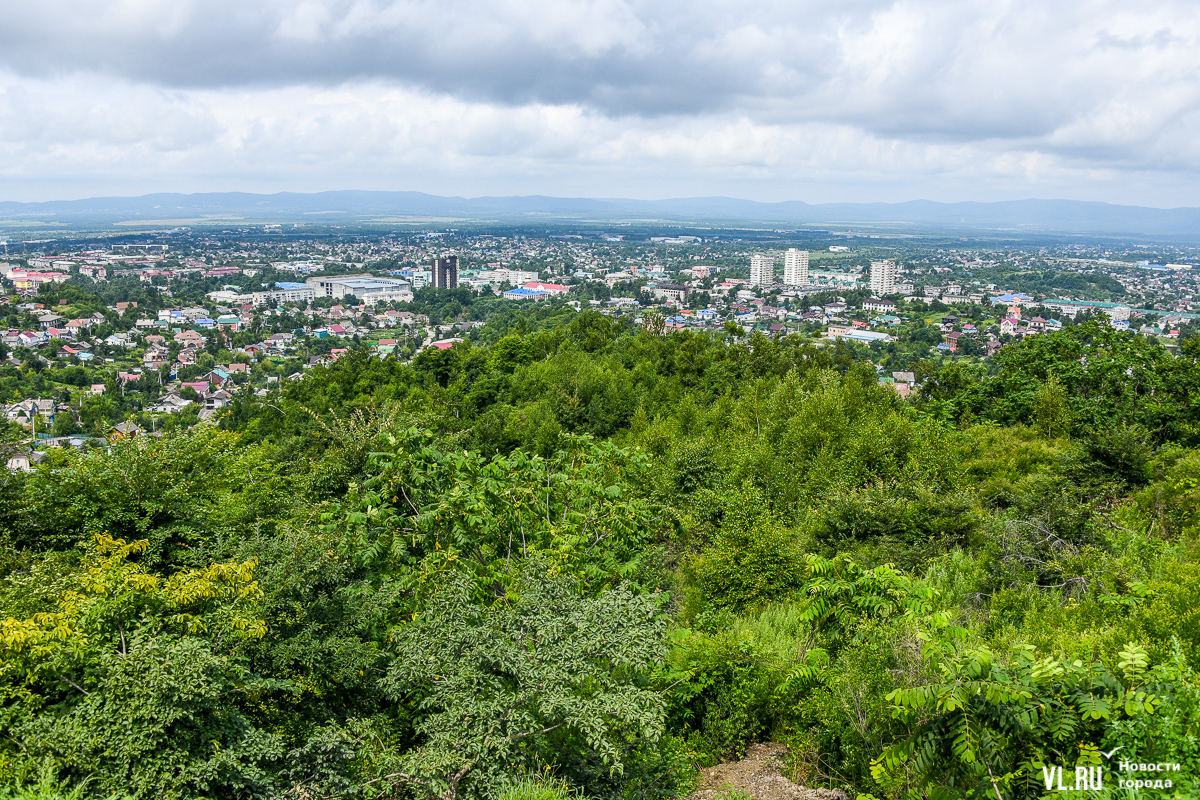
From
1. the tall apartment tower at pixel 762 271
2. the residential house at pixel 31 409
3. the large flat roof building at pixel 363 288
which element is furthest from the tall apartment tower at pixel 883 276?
the residential house at pixel 31 409

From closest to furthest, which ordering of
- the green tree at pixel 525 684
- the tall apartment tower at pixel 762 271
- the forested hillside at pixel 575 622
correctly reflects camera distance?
the forested hillside at pixel 575 622
the green tree at pixel 525 684
the tall apartment tower at pixel 762 271

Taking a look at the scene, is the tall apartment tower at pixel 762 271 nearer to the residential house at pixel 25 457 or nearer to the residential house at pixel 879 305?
the residential house at pixel 879 305

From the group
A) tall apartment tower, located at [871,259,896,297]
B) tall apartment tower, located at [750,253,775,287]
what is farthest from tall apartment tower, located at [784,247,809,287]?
tall apartment tower, located at [871,259,896,297]

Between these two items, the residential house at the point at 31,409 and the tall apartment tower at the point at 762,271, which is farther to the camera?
the tall apartment tower at the point at 762,271

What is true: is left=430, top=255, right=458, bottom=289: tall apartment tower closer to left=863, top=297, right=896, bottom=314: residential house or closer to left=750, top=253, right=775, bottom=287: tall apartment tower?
left=750, top=253, right=775, bottom=287: tall apartment tower

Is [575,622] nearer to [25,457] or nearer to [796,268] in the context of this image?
[25,457]
